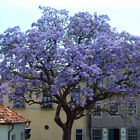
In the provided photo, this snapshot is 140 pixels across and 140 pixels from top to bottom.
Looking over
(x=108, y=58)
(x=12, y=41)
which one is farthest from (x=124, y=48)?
(x=12, y=41)

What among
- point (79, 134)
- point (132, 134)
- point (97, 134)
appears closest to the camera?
point (79, 134)

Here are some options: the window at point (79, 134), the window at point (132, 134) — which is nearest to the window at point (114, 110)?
the window at point (79, 134)

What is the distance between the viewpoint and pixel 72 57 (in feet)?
68.8

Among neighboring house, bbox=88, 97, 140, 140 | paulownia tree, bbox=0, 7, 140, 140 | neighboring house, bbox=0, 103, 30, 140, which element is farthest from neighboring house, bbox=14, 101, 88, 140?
paulownia tree, bbox=0, 7, 140, 140

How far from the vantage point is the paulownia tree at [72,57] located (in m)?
20.9

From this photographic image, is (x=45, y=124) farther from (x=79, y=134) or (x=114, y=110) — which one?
(x=114, y=110)

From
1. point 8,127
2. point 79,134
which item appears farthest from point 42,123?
point 8,127

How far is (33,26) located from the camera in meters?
22.8

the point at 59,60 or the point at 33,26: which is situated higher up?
the point at 33,26

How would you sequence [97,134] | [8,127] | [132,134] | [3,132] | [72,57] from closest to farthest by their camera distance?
[72,57]
[3,132]
[8,127]
[97,134]
[132,134]

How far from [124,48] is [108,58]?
1.24m

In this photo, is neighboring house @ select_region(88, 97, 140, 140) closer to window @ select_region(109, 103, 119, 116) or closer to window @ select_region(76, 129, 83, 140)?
window @ select_region(76, 129, 83, 140)

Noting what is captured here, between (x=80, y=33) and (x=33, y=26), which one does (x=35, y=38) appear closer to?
(x=33, y=26)

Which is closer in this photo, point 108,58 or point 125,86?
point 108,58
